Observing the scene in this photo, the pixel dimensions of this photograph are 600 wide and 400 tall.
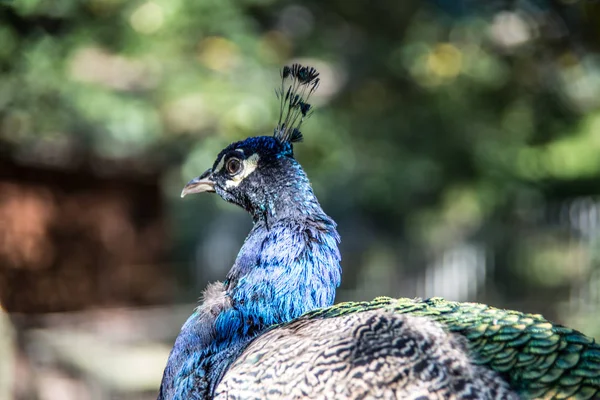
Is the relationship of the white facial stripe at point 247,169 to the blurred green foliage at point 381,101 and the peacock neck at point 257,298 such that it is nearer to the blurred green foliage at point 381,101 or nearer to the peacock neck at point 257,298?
the peacock neck at point 257,298

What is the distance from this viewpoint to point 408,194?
838 cm

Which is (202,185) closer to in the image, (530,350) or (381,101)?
(530,350)

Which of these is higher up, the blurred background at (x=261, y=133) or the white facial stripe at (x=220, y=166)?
the blurred background at (x=261, y=133)

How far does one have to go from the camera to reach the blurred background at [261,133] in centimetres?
524

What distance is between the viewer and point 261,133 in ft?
18.8

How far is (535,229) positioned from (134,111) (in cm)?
483

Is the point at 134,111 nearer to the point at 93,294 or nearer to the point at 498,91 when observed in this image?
the point at 93,294

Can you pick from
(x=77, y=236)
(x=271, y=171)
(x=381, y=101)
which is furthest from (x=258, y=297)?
(x=381, y=101)

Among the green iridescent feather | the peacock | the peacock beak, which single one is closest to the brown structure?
the peacock beak

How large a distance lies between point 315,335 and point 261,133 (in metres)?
4.06

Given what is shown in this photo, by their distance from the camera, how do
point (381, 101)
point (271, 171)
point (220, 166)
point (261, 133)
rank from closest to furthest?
point (271, 171) → point (220, 166) → point (261, 133) → point (381, 101)

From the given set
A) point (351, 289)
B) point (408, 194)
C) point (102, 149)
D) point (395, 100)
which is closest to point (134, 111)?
point (102, 149)

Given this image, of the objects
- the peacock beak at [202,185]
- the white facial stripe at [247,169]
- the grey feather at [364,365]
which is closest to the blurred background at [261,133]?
the peacock beak at [202,185]

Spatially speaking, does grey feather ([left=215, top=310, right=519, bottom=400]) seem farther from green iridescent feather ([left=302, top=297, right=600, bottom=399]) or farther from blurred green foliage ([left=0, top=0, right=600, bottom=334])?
blurred green foliage ([left=0, top=0, right=600, bottom=334])
